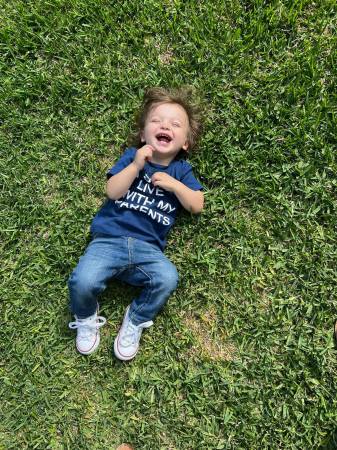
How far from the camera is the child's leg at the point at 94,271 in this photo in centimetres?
297

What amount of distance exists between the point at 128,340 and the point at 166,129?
1429 millimetres

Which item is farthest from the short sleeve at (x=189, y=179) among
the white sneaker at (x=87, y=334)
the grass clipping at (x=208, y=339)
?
the white sneaker at (x=87, y=334)

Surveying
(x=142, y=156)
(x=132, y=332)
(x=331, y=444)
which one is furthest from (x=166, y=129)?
(x=331, y=444)

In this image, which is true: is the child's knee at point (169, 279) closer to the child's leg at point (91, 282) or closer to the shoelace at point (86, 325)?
the child's leg at point (91, 282)

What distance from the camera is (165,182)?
3059mm

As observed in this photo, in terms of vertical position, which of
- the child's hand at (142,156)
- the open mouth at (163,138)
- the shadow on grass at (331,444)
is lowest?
the shadow on grass at (331,444)

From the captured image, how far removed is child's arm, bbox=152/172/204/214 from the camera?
306 centimetres

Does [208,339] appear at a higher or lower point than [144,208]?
lower

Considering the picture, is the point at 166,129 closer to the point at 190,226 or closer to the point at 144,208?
the point at 144,208

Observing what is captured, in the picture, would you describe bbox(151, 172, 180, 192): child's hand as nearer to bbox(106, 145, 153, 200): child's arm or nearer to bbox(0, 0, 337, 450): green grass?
bbox(106, 145, 153, 200): child's arm

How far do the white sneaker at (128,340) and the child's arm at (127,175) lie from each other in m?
0.87

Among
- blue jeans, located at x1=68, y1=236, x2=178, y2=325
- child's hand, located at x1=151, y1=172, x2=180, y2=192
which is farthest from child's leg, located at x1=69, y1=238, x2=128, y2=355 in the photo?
child's hand, located at x1=151, y1=172, x2=180, y2=192

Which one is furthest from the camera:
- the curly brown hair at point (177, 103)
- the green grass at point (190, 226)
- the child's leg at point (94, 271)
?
the curly brown hair at point (177, 103)

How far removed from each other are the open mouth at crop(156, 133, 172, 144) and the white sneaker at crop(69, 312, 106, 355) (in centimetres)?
126
